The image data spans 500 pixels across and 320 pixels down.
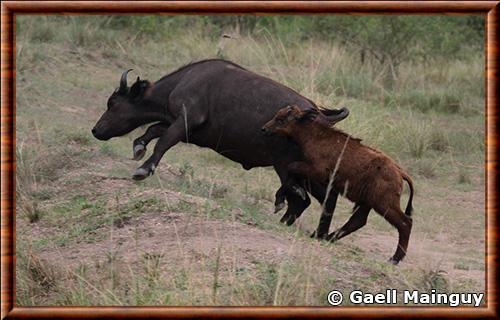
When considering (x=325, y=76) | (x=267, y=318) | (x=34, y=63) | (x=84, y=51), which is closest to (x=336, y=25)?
(x=325, y=76)

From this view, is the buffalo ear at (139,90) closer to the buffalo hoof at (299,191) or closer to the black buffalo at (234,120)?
the black buffalo at (234,120)

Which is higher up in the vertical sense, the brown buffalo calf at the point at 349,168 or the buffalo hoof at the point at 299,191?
the brown buffalo calf at the point at 349,168

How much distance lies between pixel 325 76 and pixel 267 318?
30.8ft

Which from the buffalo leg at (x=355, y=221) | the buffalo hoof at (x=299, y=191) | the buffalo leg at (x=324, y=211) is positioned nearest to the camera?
the buffalo leg at (x=355, y=221)

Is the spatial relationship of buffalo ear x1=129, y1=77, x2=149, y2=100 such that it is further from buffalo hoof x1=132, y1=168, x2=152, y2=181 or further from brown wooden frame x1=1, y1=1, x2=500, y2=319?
brown wooden frame x1=1, y1=1, x2=500, y2=319

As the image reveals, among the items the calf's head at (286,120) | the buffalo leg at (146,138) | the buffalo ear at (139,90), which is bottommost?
the buffalo leg at (146,138)

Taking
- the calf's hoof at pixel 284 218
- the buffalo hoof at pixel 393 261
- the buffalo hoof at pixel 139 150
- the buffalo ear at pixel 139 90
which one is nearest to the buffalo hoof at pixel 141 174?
the buffalo hoof at pixel 139 150

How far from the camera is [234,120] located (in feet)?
30.3

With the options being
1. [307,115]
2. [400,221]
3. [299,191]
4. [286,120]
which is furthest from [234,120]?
[400,221]

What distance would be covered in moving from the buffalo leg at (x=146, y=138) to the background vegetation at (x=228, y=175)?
30 cm

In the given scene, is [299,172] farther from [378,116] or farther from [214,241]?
[378,116]

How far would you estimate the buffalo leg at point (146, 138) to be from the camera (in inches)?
375

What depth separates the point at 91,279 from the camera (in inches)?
287

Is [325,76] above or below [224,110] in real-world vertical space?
below
